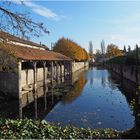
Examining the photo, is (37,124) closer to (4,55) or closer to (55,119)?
(4,55)

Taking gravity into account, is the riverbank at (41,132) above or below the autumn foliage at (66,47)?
below

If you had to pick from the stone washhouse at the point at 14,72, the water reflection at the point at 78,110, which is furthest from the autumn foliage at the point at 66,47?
the water reflection at the point at 78,110

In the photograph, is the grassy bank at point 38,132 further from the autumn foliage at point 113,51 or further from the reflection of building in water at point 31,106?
the autumn foliage at point 113,51

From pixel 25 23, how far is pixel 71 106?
10945 mm

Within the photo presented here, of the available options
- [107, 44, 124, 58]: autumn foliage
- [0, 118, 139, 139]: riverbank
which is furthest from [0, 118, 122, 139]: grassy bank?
[107, 44, 124, 58]: autumn foliage

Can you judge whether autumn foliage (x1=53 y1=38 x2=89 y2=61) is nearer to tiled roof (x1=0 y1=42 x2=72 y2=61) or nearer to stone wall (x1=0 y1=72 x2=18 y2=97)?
tiled roof (x1=0 y1=42 x2=72 y2=61)

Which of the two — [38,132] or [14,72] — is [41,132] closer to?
[38,132]

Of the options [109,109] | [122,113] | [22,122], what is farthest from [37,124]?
[109,109]

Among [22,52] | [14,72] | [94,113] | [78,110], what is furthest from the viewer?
[22,52]

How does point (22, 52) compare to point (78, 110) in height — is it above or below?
above

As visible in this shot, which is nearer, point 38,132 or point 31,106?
point 38,132

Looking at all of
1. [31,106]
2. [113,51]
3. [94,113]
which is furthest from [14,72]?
[113,51]

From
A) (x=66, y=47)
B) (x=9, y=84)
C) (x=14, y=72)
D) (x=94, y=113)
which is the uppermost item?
(x=66, y=47)

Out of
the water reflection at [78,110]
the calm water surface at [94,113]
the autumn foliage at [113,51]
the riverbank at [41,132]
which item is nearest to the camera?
the riverbank at [41,132]
